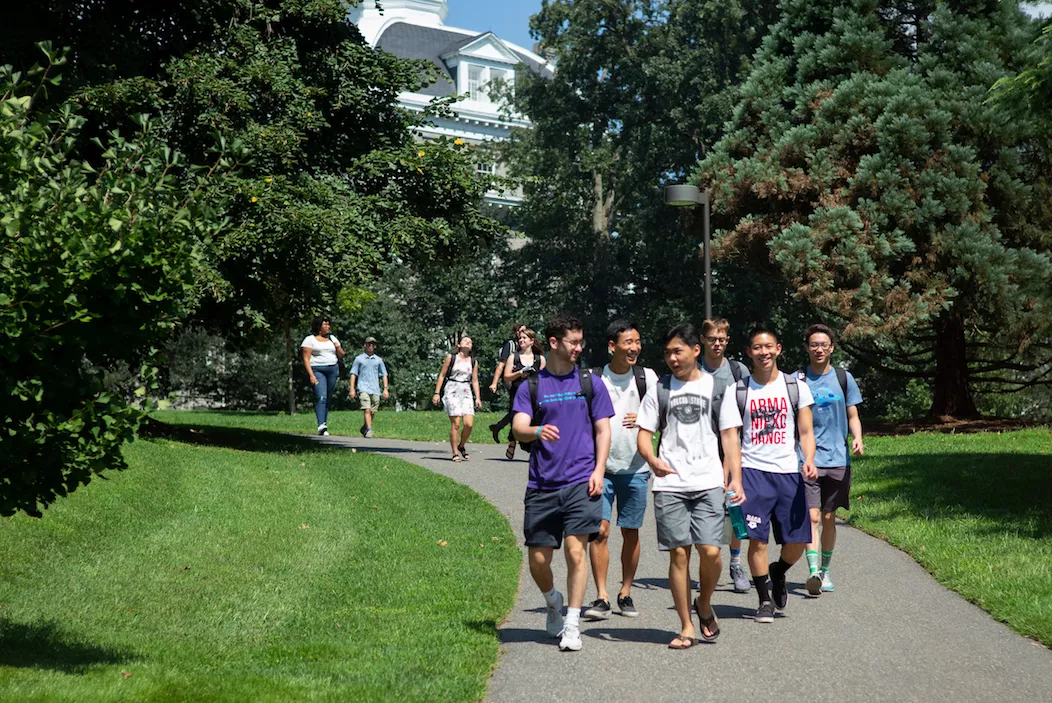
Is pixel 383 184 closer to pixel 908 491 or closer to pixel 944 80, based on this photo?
pixel 908 491

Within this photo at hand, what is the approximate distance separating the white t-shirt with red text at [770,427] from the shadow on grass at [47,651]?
409 cm

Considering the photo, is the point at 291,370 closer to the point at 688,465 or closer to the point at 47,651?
the point at 47,651

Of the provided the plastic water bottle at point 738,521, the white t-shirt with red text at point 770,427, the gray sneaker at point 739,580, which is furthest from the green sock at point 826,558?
the plastic water bottle at point 738,521

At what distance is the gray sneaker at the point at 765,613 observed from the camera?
324 inches

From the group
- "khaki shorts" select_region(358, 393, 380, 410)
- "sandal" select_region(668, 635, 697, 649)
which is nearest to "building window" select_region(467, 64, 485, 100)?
"khaki shorts" select_region(358, 393, 380, 410)

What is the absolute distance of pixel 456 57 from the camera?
5931 cm

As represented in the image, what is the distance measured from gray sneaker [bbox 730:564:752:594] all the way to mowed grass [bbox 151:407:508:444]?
13.1 m

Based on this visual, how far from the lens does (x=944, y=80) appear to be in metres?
25.1

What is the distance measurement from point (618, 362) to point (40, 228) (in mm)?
3841

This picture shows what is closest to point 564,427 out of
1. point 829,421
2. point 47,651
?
point 829,421

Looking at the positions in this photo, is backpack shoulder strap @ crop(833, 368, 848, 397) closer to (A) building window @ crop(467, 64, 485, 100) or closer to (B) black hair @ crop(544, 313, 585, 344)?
(B) black hair @ crop(544, 313, 585, 344)

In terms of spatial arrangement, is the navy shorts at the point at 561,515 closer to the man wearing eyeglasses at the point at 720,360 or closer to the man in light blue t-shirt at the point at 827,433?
the man wearing eyeglasses at the point at 720,360

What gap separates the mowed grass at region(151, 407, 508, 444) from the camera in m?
24.5

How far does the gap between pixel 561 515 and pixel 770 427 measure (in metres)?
1.74
